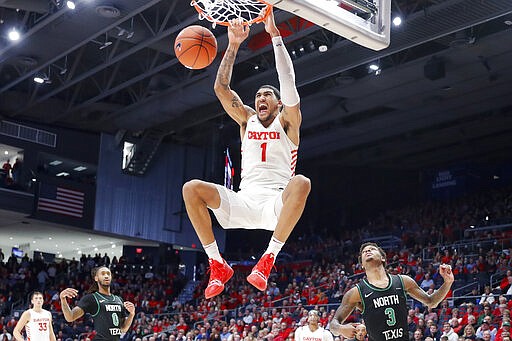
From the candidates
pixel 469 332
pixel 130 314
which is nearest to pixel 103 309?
pixel 130 314

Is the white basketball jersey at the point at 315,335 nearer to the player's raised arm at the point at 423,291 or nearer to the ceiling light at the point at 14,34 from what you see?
the player's raised arm at the point at 423,291

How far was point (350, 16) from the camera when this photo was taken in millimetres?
6145

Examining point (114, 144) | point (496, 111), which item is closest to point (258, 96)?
point (496, 111)

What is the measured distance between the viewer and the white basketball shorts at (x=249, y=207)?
6270mm

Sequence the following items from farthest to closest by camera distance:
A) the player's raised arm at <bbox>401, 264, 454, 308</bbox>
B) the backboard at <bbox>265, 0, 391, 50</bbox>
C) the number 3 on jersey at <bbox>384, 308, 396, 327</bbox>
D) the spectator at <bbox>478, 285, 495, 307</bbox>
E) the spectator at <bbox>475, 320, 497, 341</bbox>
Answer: the spectator at <bbox>478, 285, 495, 307</bbox> → the spectator at <bbox>475, 320, 497, 341</bbox> → the player's raised arm at <bbox>401, 264, 454, 308</bbox> → the number 3 on jersey at <bbox>384, 308, 396, 327</bbox> → the backboard at <bbox>265, 0, 391, 50</bbox>

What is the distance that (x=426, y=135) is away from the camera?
30.2 m

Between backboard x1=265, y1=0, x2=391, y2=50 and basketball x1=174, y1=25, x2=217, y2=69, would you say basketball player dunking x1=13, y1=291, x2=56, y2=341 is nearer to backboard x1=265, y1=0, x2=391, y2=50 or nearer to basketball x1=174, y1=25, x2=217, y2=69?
basketball x1=174, y1=25, x2=217, y2=69

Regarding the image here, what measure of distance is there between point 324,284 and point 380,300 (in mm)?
16348

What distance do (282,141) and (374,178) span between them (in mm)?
28745

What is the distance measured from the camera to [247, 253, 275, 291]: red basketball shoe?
605cm

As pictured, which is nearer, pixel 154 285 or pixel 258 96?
pixel 258 96

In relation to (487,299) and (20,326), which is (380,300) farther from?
(487,299)

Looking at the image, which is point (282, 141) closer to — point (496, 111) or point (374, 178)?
point (496, 111)

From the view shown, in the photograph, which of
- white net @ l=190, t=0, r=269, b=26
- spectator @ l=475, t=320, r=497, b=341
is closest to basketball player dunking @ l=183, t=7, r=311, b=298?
white net @ l=190, t=0, r=269, b=26
